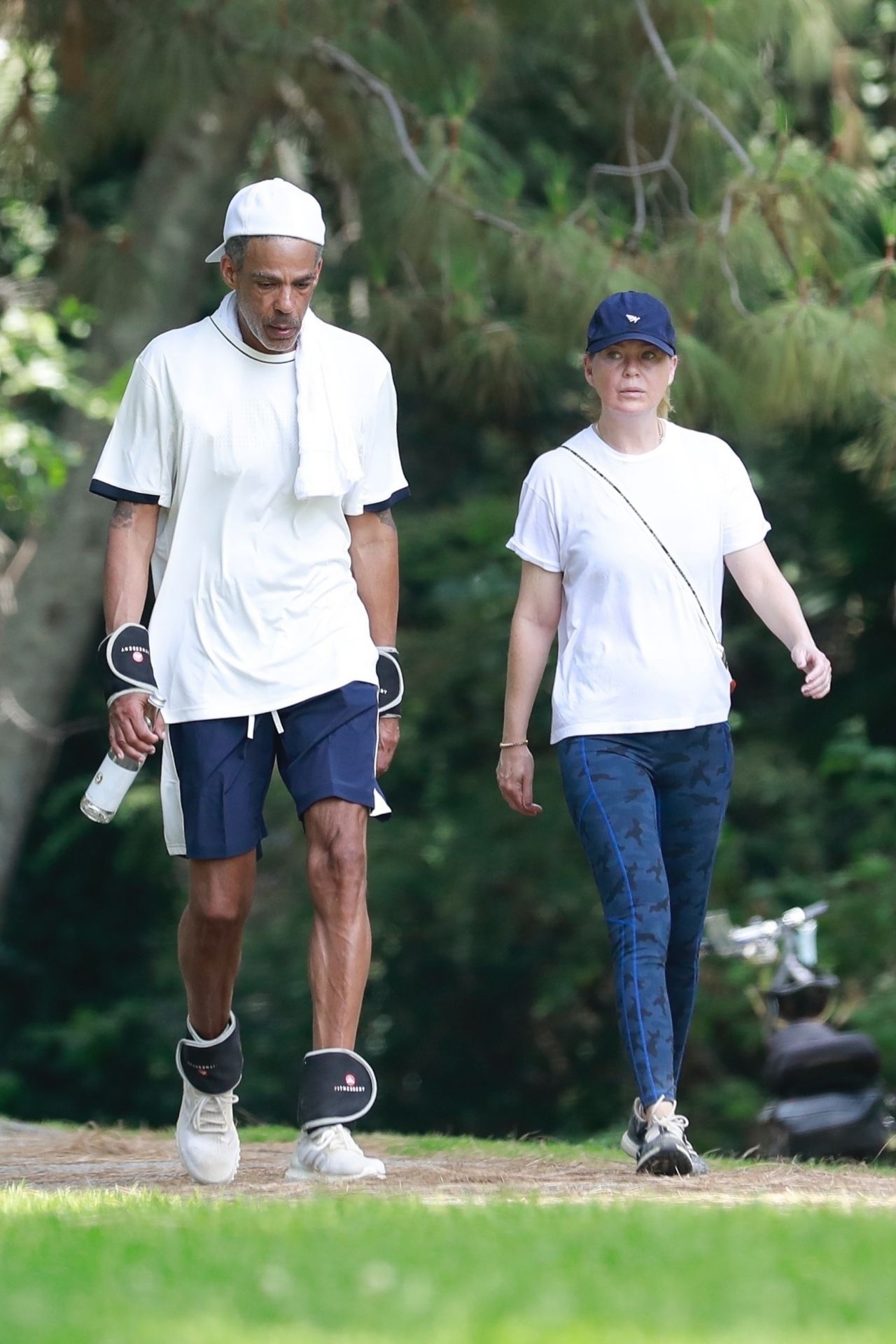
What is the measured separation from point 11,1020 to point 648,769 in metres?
11.9

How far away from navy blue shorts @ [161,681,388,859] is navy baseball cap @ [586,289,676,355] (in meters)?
1.03

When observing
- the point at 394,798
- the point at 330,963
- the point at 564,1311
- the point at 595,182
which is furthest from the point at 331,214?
the point at 564,1311

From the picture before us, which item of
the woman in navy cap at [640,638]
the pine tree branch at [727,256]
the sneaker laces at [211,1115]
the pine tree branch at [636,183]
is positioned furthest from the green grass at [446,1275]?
the pine tree branch at [636,183]

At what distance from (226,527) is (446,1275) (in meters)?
2.20

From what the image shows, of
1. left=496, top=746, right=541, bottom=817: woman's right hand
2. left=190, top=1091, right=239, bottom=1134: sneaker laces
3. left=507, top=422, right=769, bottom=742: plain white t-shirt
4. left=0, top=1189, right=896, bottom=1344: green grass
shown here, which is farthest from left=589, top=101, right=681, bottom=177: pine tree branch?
left=0, top=1189, right=896, bottom=1344: green grass

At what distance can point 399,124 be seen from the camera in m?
9.52

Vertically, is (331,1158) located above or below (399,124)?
below

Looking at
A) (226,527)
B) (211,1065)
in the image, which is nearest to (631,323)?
(226,527)

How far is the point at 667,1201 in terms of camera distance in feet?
15.5

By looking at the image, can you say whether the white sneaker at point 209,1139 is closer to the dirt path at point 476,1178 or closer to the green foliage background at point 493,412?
the dirt path at point 476,1178

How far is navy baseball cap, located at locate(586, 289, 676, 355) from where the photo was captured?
18.5 feet

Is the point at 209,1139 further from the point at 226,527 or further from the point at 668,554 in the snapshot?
the point at 668,554

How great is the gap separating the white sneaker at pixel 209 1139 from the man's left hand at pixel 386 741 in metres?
0.86

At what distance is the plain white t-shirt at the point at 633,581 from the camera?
561cm
